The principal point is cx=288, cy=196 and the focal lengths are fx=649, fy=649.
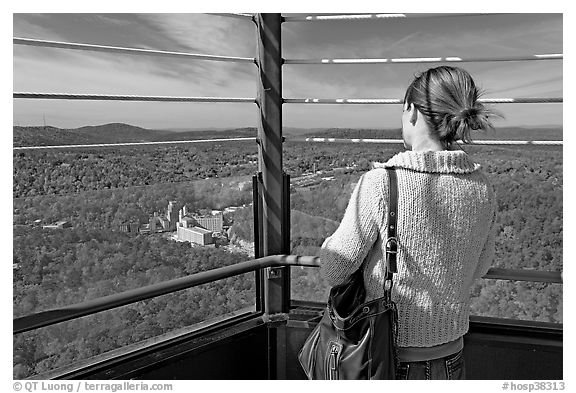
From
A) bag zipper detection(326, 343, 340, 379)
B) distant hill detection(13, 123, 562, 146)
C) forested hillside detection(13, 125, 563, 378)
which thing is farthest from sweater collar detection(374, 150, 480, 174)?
forested hillside detection(13, 125, 563, 378)

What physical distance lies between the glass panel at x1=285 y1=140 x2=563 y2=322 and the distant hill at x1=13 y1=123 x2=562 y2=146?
0.06 ft

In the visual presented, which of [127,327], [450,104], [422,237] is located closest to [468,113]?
[450,104]

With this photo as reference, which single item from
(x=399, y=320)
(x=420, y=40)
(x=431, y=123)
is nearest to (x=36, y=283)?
(x=399, y=320)

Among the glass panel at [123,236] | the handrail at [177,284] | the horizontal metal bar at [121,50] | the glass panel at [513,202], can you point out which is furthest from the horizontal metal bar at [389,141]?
the handrail at [177,284]

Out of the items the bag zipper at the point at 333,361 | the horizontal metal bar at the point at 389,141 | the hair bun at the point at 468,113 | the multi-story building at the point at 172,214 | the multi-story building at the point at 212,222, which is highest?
the hair bun at the point at 468,113

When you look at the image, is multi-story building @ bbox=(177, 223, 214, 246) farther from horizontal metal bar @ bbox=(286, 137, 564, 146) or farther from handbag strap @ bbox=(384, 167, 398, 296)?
handbag strap @ bbox=(384, 167, 398, 296)

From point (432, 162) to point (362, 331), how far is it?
56cm

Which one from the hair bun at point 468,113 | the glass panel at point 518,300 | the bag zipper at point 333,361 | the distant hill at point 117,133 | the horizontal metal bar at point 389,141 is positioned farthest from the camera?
→ the glass panel at point 518,300

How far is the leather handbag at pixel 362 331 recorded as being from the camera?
199cm

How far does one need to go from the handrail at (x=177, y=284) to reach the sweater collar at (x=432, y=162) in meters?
1.08

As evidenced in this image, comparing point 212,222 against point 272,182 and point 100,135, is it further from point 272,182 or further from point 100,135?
point 100,135

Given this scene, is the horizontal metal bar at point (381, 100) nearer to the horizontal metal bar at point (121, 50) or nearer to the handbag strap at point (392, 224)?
the horizontal metal bar at point (121, 50)

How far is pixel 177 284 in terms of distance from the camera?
110 inches

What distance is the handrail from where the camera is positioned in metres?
Answer: 2.38
